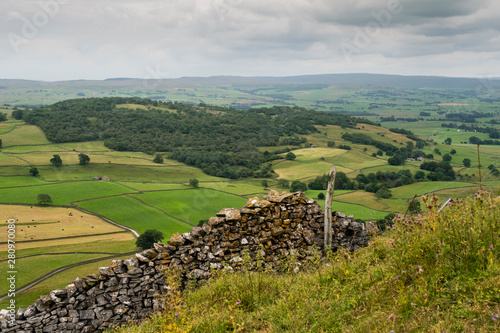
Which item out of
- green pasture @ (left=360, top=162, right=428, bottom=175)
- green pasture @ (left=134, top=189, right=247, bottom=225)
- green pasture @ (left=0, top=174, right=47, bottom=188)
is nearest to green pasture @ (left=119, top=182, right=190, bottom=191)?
green pasture @ (left=134, top=189, right=247, bottom=225)

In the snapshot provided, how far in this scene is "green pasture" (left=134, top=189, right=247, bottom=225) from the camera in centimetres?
5259

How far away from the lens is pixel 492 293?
4.20 meters

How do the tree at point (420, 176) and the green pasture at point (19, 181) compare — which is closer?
the green pasture at point (19, 181)

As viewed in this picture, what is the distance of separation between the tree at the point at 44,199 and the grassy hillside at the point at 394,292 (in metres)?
51.9

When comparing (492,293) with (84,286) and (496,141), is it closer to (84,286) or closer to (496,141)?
(84,286)

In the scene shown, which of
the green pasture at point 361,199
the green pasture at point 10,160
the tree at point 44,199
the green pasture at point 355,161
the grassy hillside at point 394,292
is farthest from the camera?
the green pasture at point 355,161

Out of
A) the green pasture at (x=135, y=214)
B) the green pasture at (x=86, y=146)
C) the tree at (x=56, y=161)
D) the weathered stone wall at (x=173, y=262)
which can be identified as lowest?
the green pasture at (x=135, y=214)

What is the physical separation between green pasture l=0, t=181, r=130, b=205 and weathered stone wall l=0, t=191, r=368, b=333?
50402mm

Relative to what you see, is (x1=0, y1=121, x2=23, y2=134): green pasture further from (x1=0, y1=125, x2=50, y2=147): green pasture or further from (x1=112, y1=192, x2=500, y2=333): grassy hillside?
(x1=112, y1=192, x2=500, y2=333): grassy hillside

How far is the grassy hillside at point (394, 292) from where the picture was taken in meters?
4.26

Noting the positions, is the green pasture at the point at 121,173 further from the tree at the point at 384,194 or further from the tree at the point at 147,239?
the tree at the point at 384,194

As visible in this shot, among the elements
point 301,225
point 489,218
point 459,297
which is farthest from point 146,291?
point 489,218

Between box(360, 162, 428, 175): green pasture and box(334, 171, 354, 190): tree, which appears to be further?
box(360, 162, 428, 175): green pasture

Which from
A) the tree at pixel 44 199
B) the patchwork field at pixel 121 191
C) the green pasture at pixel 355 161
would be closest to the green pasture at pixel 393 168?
the patchwork field at pixel 121 191
